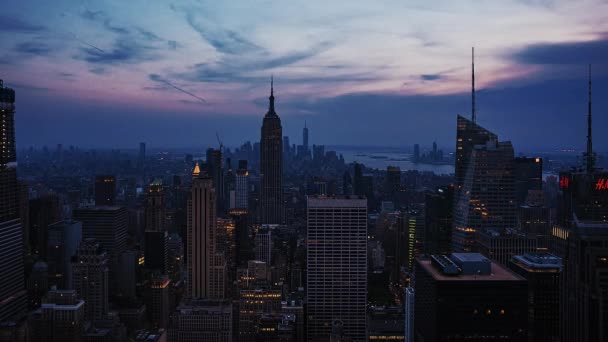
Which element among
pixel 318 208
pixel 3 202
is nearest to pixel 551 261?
pixel 318 208

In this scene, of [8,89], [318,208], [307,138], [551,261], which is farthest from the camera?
[307,138]

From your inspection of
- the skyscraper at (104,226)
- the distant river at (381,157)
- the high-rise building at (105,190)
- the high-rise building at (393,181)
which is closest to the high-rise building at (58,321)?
the skyscraper at (104,226)

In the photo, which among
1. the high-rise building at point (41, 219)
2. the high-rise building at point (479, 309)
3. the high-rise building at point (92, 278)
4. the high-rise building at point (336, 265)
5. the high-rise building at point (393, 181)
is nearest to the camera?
the high-rise building at point (479, 309)

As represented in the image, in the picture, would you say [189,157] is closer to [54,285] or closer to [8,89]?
[54,285]

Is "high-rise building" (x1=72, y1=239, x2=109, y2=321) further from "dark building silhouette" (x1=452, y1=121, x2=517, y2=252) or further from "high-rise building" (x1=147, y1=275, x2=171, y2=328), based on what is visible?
"dark building silhouette" (x1=452, y1=121, x2=517, y2=252)

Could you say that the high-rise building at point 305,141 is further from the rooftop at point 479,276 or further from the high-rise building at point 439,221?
the rooftop at point 479,276

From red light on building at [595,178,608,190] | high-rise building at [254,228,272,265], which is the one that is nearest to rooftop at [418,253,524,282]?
red light on building at [595,178,608,190]
